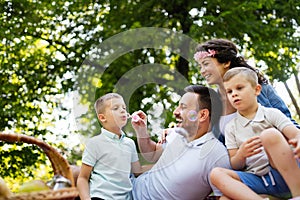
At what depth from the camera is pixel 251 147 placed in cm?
179

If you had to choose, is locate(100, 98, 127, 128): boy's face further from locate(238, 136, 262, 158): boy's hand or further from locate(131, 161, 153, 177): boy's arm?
locate(238, 136, 262, 158): boy's hand

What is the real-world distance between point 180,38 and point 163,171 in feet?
12.4

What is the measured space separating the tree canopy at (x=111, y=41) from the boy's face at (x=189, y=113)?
3063 millimetres

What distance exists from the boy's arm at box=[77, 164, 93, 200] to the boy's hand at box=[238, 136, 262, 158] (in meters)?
0.66

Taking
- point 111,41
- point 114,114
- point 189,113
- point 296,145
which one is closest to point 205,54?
point 189,113

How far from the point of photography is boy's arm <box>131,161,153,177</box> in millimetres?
2309

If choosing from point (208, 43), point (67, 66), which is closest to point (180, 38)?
point (67, 66)

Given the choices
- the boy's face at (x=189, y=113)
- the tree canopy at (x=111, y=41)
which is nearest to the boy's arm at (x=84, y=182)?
the boy's face at (x=189, y=113)

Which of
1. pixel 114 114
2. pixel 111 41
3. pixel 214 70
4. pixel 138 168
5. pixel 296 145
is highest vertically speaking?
pixel 111 41

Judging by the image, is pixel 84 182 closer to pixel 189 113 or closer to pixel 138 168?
pixel 138 168

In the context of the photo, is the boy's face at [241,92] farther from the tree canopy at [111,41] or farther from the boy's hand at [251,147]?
the tree canopy at [111,41]

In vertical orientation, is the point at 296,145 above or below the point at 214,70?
below

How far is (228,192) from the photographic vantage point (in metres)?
1.73

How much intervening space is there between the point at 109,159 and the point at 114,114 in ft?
0.63
